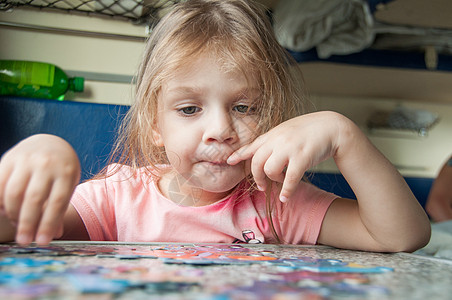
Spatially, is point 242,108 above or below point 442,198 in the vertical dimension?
above

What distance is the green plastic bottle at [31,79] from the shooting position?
103 centimetres

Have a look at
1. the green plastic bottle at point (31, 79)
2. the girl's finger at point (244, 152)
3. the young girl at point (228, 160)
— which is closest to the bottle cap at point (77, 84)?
the green plastic bottle at point (31, 79)

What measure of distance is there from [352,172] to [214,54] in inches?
11.6

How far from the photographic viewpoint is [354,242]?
0.66m

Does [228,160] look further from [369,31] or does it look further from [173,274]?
[369,31]

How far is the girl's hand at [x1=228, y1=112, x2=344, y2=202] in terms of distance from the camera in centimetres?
54

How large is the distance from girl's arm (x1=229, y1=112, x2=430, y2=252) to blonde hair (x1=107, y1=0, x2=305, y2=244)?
0.14m

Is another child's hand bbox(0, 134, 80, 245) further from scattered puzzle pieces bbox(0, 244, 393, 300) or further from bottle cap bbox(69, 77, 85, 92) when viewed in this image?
bottle cap bbox(69, 77, 85, 92)

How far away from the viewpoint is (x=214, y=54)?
27.2 inches

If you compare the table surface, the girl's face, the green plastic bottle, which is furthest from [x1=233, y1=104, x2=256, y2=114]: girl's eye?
the green plastic bottle

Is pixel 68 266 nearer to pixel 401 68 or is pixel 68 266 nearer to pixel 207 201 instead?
pixel 207 201

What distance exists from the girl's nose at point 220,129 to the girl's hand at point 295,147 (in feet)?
0.19

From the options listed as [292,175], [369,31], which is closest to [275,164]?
[292,175]

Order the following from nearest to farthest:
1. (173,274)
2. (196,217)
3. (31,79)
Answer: (173,274) → (196,217) → (31,79)
